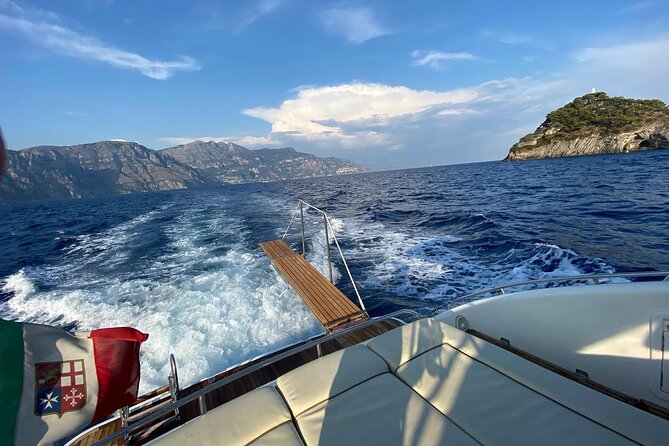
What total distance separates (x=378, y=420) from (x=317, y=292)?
3528 millimetres

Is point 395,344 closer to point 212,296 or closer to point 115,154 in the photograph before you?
point 212,296

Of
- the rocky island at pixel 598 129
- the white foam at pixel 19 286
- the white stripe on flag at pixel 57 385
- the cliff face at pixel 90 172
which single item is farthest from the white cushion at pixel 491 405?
the cliff face at pixel 90 172

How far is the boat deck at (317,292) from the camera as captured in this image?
447cm

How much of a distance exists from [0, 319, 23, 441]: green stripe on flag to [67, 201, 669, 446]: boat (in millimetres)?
713

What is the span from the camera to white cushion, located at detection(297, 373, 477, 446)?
174 centimetres

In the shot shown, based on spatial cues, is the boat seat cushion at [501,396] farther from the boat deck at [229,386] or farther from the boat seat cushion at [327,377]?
the boat deck at [229,386]

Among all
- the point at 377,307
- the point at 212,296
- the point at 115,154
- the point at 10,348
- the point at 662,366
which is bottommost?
the point at 377,307

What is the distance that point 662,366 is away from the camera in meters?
2.31

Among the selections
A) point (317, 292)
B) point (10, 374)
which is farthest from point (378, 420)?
point (317, 292)

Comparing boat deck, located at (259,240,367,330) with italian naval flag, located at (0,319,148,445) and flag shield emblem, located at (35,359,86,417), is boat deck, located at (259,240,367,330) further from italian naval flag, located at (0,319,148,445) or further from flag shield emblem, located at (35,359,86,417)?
flag shield emblem, located at (35,359,86,417)

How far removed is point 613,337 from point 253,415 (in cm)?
322

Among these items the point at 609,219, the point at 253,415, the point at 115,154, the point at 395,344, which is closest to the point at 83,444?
the point at 253,415

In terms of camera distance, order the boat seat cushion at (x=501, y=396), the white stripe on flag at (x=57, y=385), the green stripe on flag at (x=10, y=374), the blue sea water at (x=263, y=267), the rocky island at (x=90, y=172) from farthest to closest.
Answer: the rocky island at (x=90, y=172), the blue sea water at (x=263, y=267), the boat seat cushion at (x=501, y=396), the white stripe on flag at (x=57, y=385), the green stripe on flag at (x=10, y=374)

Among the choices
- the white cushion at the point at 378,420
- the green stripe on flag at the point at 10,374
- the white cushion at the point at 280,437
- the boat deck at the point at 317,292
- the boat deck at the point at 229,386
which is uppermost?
the green stripe on flag at the point at 10,374
